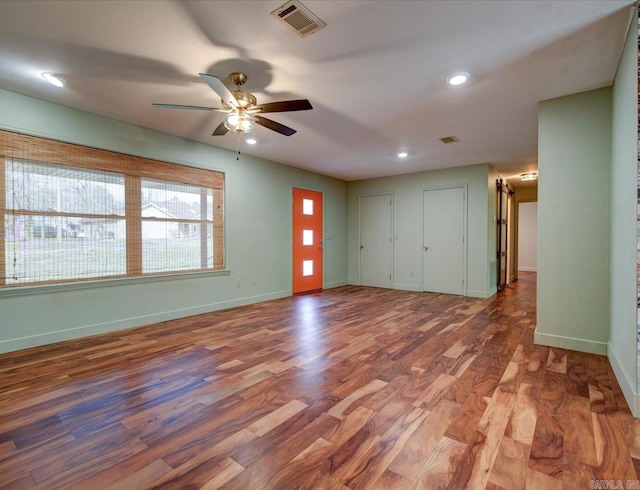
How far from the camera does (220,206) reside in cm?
494

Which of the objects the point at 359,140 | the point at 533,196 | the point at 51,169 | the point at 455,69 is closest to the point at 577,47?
the point at 455,69

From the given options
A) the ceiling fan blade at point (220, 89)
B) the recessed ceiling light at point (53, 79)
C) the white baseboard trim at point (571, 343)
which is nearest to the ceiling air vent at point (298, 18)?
the ceiling fan blade at point (220, 89)

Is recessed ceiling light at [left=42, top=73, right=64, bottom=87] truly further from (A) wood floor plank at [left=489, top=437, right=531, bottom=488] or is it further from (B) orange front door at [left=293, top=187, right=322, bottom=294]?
(A) wood floor plank at [left=489, top=437, right=531, bottom=488]

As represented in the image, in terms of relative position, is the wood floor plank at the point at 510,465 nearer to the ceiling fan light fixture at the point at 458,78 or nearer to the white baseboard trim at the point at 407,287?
the ceiling fan light fixture at the point at 458,78

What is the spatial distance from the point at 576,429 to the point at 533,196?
886 cm

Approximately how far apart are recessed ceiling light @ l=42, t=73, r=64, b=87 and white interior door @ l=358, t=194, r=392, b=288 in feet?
18.9

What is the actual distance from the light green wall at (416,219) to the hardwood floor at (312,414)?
255 centimetres

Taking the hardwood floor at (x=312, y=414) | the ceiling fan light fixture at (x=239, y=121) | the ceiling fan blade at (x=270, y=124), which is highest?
the ceiling fan blade at (x=270, y=124)

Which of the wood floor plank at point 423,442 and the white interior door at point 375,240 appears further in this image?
the white interior door at point 375,240

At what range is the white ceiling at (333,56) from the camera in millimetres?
1981

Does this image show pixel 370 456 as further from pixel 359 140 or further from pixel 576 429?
pixel 359 140

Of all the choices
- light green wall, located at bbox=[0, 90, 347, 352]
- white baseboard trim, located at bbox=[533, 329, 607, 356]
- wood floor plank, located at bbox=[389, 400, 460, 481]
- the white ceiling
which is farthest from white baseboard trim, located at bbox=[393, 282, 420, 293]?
wood floor plank, located at bbox=[389, 400, 460, 481]

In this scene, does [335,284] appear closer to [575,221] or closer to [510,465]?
[575,221]

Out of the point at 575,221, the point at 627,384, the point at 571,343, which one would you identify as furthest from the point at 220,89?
the point at 571,343
